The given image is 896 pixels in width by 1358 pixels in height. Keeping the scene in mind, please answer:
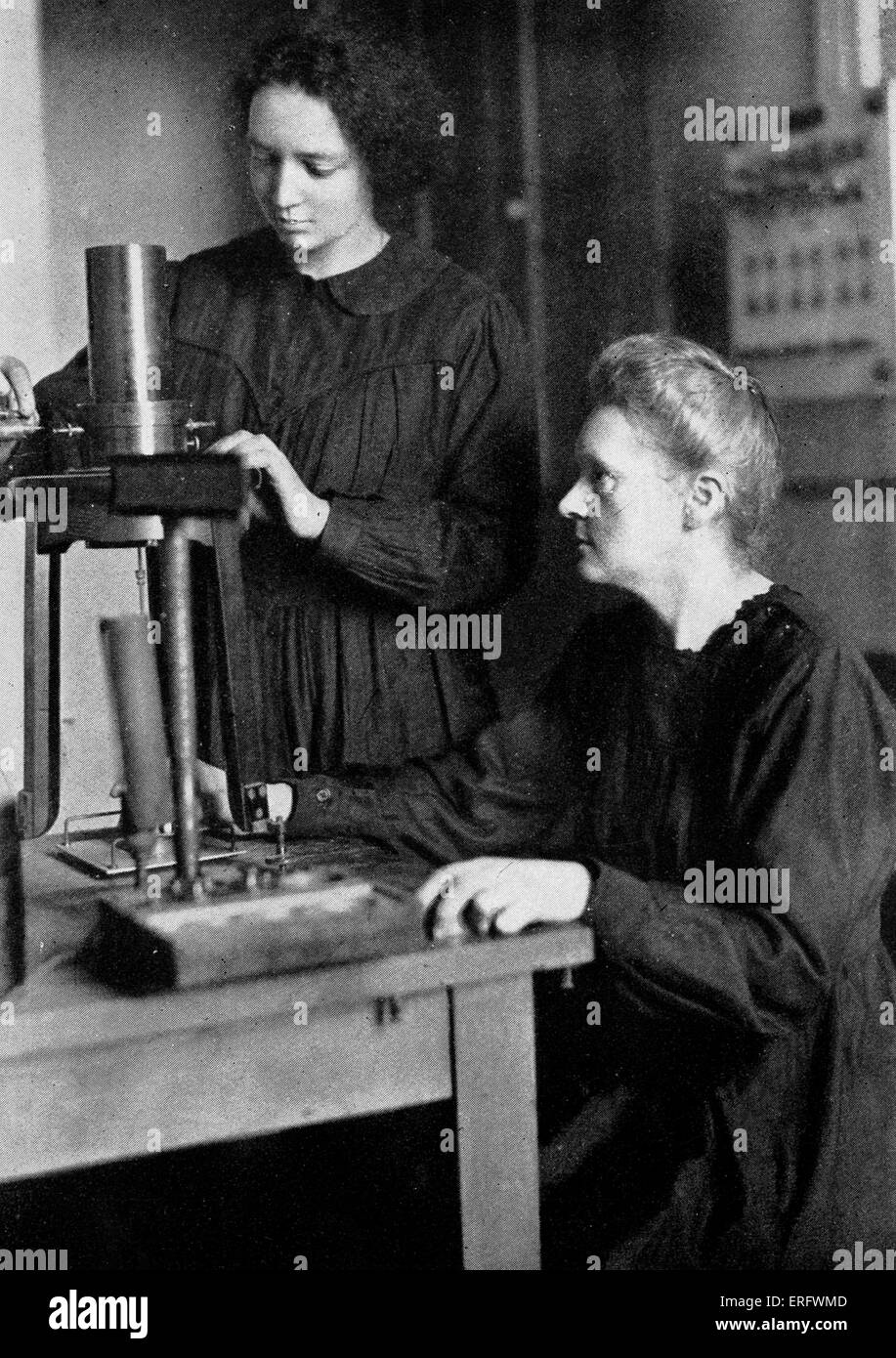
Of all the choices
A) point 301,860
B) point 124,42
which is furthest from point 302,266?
point 301,860

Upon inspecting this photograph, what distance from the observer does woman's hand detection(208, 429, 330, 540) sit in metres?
1.72

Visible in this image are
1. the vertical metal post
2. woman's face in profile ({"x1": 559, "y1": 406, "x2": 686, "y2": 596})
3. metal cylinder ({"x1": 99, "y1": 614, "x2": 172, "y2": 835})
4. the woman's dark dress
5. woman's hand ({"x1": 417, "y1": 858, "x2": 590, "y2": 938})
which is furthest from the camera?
the vertical metal post

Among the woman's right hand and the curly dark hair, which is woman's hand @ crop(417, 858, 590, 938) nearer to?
the woman's right hand

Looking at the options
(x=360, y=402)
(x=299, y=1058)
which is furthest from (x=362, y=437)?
(x=299, y=1058)

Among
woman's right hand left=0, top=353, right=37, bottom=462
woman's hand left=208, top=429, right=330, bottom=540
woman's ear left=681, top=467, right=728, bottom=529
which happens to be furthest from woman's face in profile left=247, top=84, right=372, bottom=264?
woman's ear left=681, top=467, right=728, bottom=529

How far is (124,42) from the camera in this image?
6.40 ft

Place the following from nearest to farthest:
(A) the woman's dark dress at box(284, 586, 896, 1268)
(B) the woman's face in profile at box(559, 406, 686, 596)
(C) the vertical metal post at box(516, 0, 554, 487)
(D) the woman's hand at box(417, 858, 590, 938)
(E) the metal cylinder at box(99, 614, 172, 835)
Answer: (E) the metal cylinder at box(99, 614, 172, 835) → (D) the woman's hand at box(417, 858, 590, 938) → (A) the woman's dark dress at box(284, 586, 896, 1268) → (B) the woman's face in profile at box(559, 406, 686, 596) → (C) the vertical metal post at box(516, 0, 554, 487)

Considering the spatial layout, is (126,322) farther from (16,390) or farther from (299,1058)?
(299,1058)

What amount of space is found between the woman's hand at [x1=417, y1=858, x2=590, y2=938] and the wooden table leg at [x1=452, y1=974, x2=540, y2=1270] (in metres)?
0.05

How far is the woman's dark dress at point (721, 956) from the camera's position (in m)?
1.41

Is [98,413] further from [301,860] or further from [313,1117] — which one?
[313,1117]

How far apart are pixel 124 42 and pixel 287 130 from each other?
301 millimetres

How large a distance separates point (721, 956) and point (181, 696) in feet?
1.82
